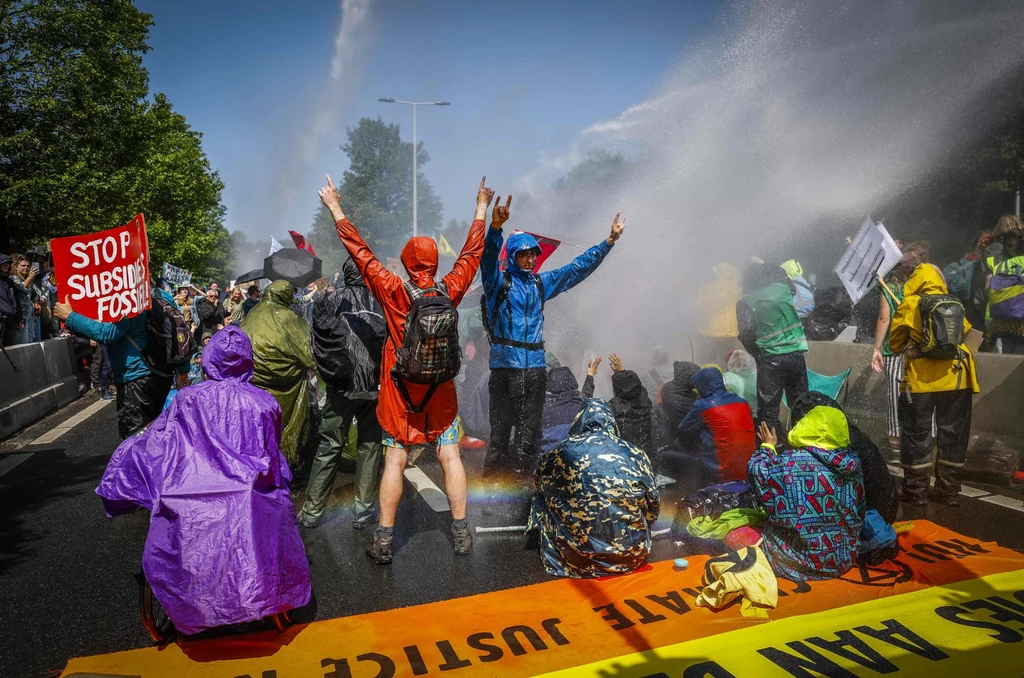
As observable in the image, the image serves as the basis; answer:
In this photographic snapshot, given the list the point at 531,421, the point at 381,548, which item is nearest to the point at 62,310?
the point at 381,548

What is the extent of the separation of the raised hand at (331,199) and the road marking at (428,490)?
214cm

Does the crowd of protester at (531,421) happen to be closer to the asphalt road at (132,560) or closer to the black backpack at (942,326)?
the black backpack at (942,326)

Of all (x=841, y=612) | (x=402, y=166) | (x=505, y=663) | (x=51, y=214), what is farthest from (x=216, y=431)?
(x=402, y=166)

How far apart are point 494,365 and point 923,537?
2.97 m

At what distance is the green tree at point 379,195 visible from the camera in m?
55.8

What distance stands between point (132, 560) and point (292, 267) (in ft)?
11.9

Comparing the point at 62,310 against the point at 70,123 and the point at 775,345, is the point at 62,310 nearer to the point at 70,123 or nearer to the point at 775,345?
the point at 775,345

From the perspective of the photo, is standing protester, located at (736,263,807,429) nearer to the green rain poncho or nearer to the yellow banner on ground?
the yellow banner on ground

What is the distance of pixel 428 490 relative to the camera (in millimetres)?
5402

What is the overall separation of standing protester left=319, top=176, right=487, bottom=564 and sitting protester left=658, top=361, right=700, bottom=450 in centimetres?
258

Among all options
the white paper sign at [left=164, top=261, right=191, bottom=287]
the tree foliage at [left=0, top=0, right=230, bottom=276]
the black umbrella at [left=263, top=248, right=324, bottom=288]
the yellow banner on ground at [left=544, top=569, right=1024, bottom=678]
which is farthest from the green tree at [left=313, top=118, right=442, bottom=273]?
the yellow banner on ground at [left=544, top=569, right=1024, bottom=678]

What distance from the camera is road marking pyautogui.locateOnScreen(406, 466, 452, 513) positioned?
505cm

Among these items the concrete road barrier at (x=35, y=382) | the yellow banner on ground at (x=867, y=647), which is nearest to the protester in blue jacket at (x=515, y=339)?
the yellow banner on ground at (x=867, y=647)

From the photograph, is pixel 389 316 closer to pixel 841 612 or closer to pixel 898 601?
pixel 841 612
